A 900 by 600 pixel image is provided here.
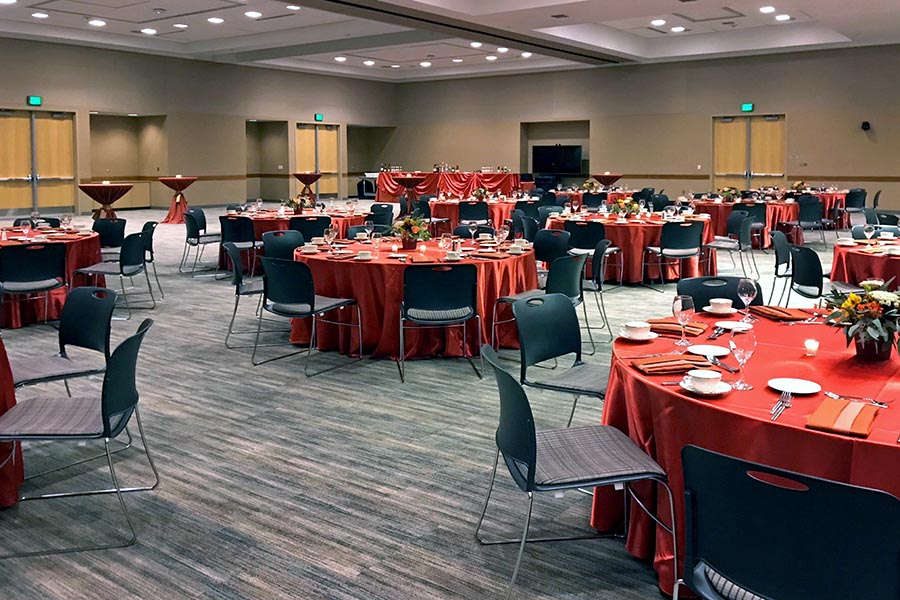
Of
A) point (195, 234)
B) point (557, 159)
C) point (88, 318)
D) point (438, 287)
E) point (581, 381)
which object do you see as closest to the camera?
point (581, 381)

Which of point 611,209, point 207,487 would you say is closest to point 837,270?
point 611,209

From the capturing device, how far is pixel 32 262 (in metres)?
7.39

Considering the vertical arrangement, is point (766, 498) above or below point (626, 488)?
above

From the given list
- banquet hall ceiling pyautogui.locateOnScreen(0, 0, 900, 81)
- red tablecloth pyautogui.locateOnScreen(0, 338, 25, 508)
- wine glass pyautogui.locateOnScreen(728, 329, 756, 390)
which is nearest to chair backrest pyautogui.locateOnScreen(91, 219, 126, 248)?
banquet hall ceiling pyautogui.locateOnScreen(0, 0, 900, 81)

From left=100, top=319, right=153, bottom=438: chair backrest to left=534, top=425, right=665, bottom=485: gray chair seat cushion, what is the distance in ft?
5.59

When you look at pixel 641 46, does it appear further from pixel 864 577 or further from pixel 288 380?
pixel 864 577

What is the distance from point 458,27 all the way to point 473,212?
4015mm

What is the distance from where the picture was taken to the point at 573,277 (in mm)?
6609

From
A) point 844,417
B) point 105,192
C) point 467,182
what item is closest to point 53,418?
point 844,417

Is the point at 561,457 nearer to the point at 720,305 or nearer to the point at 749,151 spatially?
the point at 720,305

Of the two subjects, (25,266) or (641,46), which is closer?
(25,266)

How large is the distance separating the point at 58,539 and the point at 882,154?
2087cm

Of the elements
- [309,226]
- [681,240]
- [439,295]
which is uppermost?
[309,226]

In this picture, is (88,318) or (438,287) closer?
(88,318)
